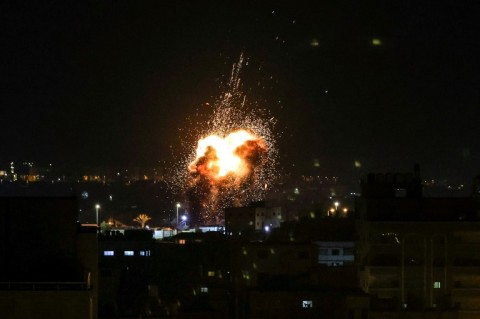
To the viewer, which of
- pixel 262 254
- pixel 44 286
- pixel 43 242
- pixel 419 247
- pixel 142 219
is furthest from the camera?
pixel 142 219

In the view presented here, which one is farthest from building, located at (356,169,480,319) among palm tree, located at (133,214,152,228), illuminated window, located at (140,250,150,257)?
palm tree, located at (133,214,152,228)

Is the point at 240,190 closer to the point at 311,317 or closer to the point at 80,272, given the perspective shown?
the point at 311,317

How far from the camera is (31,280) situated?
7672mm

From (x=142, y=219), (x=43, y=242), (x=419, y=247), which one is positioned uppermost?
(x=142, y=219)

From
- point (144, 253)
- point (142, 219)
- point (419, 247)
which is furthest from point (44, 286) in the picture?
point (142, 219)

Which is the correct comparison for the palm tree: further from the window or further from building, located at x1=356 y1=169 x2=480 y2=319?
building, located at x1=356 y1=169 x2=480 y2=319

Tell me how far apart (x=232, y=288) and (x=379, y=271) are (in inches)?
101

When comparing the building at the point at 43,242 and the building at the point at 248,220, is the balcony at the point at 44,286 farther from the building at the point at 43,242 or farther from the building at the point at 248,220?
the building at the point at 248,220

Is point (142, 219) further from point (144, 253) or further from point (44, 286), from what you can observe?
point (44, 286)

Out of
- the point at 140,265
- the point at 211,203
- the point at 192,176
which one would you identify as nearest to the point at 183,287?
the point at 140,265

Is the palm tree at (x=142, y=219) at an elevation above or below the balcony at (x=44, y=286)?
above

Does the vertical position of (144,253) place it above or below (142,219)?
below

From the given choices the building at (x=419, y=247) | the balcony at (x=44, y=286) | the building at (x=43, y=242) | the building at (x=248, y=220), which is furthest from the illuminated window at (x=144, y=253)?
the balcony at (x=44, y=286)

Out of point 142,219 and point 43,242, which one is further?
point 142,219
